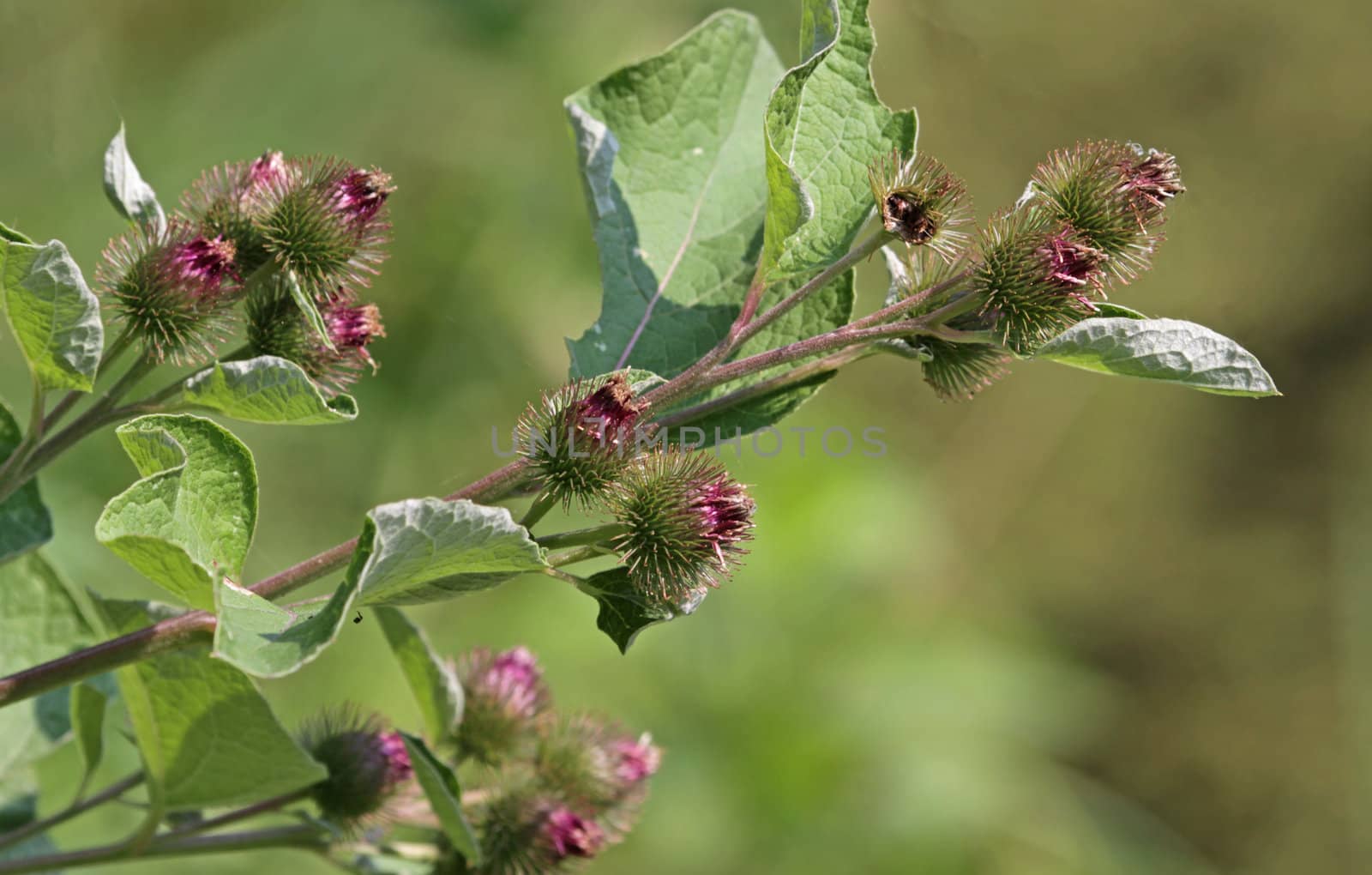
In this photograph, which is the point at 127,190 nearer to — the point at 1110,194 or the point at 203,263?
the point at 203,263

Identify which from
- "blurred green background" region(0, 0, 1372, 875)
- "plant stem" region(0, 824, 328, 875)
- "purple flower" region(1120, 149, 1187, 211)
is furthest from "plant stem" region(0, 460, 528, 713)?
"blurred green background" region(0, 0, 1372, 875)

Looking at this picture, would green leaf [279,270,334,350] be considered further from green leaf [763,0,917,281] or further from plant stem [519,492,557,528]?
green leaf [763,0,917,281]

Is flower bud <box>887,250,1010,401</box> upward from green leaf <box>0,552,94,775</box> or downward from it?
upward

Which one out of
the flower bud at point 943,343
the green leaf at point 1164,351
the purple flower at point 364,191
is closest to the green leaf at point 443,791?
the purple flower at point 364,191

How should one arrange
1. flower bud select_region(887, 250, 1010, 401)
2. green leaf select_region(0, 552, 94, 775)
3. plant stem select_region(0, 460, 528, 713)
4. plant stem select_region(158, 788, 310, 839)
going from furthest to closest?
green leaf select_region(0, 552, 94, 775) → plant stem select_region(158, 788, 310, 839) → flower bud select_region(887, 250, 1010, 401) → plant stem select_region(0, 460, 528, 713)

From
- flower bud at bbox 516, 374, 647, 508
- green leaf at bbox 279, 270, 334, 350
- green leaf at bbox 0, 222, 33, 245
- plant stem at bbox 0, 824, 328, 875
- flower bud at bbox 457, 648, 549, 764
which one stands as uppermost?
green leaf at bbox 0, 222, 33, 245

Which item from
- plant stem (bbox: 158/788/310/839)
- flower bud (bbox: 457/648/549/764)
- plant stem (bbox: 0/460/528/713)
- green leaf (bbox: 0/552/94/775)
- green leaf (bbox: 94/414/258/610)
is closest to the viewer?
green leaf (bbox: 94/414/258/610)

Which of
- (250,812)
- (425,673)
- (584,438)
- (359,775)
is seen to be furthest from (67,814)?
(584,438)
